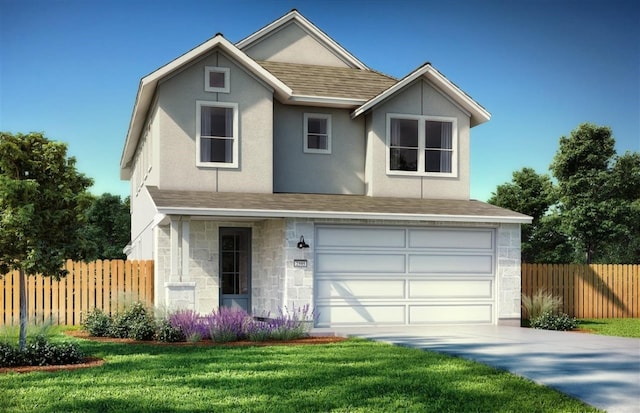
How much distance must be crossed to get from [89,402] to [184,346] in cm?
514

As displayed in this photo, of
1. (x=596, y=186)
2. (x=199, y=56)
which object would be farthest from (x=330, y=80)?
(x=596, y=186)

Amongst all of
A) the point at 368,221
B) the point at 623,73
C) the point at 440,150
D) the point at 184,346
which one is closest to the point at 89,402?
the point at 184,346

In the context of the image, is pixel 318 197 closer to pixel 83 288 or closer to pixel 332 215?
pixel 332 215

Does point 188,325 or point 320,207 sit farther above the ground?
point 320,207

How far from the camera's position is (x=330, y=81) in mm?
22203

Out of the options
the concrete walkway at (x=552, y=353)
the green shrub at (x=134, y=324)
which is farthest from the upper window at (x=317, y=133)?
the green shrub at (x=134, y=324)

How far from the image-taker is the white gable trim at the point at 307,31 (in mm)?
23141

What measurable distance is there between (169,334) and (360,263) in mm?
5493

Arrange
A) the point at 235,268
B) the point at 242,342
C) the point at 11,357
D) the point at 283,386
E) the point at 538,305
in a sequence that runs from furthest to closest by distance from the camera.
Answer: the point at 235,268, the point at 538,305, the point at 242,342, the point at 11,357, the point at 283,386

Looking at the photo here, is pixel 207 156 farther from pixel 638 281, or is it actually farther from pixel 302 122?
pixel 638 281

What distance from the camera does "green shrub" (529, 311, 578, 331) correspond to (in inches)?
758

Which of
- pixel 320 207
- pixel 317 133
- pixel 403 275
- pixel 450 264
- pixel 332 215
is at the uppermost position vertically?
pixel 317 133

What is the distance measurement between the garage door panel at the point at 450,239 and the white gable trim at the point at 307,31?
24.5 feet

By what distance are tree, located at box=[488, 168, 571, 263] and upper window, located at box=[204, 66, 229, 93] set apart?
2090cm
